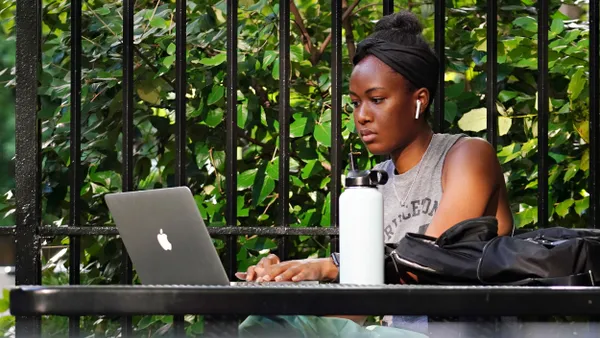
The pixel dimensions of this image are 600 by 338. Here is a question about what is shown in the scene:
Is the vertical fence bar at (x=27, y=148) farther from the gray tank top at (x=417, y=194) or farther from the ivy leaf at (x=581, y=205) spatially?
the ivy leaf at (x=581, y=205)

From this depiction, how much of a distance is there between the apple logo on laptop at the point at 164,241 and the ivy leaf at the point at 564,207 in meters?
1.80

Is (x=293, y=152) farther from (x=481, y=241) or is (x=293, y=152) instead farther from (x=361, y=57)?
(x=481, y=241)

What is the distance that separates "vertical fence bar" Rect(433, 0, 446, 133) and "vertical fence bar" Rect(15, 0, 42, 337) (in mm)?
989

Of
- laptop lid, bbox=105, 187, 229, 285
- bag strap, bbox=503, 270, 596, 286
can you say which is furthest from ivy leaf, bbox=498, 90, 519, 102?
laptop lid, bbox=105, 187, 229, 285

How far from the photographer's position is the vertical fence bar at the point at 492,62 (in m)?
2.47

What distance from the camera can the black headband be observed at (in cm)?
235

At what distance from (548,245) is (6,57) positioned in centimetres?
329

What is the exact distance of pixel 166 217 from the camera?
150 centimetres

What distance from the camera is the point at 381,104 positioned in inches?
92.4

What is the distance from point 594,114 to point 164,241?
1.35 m

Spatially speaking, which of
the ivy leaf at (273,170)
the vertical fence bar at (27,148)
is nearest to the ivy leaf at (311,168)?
the ivy leaf at (273,170)

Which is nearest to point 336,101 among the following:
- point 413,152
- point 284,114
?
point 284,114

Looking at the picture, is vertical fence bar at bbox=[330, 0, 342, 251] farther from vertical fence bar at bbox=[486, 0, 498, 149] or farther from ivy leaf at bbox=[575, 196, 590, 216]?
ivy leaf at bbox=[575, 196, 590, 216]

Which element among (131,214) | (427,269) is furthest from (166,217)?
(427,269)
